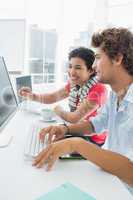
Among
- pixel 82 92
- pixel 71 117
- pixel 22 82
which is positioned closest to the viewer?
pixel 71 117

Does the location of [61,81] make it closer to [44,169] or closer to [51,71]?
[51,71]

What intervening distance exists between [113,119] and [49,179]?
423 mm

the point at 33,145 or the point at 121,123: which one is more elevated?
the point at 121,123

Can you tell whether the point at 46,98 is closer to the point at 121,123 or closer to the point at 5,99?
the point at 5,99

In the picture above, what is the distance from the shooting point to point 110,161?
2.74 ft

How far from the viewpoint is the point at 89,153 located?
85 centimetres

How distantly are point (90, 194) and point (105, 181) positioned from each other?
102mm

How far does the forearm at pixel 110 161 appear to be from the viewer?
2.71ft

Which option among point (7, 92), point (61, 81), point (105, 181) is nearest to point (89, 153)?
point (105, 181)

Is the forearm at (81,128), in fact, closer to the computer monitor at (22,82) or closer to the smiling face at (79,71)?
the smiling face at (79,71)

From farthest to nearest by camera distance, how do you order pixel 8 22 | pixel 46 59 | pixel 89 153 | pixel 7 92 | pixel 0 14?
1. pixel 46 59
2. pixel 0 14
3. pixel 8 22
4. pixel 7 92
5. pixel 89 153

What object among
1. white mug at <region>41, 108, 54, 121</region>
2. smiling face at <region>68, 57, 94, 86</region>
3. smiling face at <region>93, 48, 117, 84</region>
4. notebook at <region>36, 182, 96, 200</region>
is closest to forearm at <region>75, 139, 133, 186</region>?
notebook at <region>36, 182, 96, 200</region>

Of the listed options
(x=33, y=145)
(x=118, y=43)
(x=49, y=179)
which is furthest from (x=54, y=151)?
(x=118, y=43)

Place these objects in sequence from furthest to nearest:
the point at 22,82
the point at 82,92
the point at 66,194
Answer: the point at 22,82, the point at 82,92, the point at 66,194
